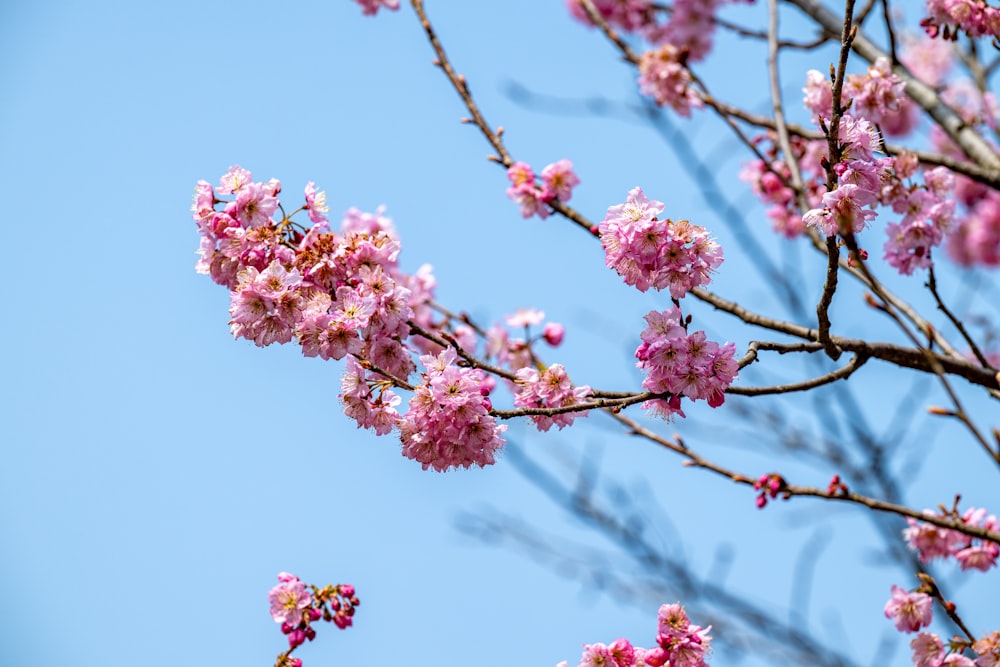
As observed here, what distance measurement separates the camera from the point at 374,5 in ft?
18.6

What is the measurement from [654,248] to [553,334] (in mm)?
2408

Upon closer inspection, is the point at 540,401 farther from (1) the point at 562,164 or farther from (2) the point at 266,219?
(1) the point at 562,164

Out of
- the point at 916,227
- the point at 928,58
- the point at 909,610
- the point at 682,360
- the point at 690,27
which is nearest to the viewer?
the point at 682,360

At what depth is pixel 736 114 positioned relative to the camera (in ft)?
15.8

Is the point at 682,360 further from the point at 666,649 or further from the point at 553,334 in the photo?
the point at 553,334

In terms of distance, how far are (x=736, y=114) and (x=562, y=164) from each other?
1.05 metres

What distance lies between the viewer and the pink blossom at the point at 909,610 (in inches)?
135

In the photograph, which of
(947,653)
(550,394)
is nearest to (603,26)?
(550,394)

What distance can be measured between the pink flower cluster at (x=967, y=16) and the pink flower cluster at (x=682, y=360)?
8.03 ft

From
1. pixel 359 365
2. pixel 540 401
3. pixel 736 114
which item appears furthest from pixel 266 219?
pixel 736 114

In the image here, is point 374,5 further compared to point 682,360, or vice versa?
point 374,5

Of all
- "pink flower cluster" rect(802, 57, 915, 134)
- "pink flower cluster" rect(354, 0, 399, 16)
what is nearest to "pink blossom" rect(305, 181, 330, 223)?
"pink flower cluster" rect(802, 57, 915, 134)

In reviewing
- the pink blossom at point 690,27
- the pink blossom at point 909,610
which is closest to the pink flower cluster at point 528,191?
the pink blossom at point 909,610

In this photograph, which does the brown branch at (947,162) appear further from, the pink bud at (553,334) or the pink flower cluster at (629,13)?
the pink flower cluster at (629,13)
